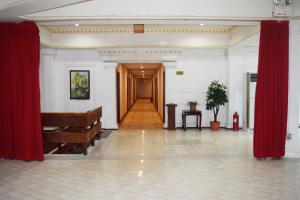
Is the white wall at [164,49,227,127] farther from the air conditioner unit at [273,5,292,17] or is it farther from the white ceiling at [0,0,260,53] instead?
the air conditioner unit at [273,5,292,17]

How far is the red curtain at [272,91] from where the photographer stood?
602 cm

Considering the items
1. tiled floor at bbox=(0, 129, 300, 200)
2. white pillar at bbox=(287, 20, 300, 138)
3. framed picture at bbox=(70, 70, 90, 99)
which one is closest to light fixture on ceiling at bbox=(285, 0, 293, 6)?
white pillar at bbox=(287, 20, 300, 138)

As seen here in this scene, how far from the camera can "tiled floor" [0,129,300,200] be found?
4.29m

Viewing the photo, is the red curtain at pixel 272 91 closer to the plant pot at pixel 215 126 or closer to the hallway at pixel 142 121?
the plant pot at pixel 215 126

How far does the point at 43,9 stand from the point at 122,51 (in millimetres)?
4750

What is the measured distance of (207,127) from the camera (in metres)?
10.8

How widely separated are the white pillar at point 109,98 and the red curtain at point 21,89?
4540mm

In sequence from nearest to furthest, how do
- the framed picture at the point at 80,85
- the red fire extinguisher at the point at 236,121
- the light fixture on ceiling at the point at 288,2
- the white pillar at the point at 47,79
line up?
the light fixture on ceiling at the point at 288,2
the white pillar at the point at 47,79
the red fire extinguisher at the point at 236,121
the framed picture at the point at 80,85

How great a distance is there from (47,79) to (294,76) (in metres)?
7.52

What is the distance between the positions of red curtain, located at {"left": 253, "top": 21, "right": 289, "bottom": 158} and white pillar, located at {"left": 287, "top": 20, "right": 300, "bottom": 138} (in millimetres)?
170

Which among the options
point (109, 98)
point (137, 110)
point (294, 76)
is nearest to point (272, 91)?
point (294, 76)

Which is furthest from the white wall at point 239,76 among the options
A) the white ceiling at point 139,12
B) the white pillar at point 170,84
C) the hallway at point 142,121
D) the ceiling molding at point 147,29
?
the hallway at point 142,121

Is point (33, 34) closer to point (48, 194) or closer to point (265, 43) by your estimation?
point (48, 194)

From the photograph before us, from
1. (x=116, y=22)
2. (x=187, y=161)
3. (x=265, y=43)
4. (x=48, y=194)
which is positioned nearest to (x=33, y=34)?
(x=116, y=22)
